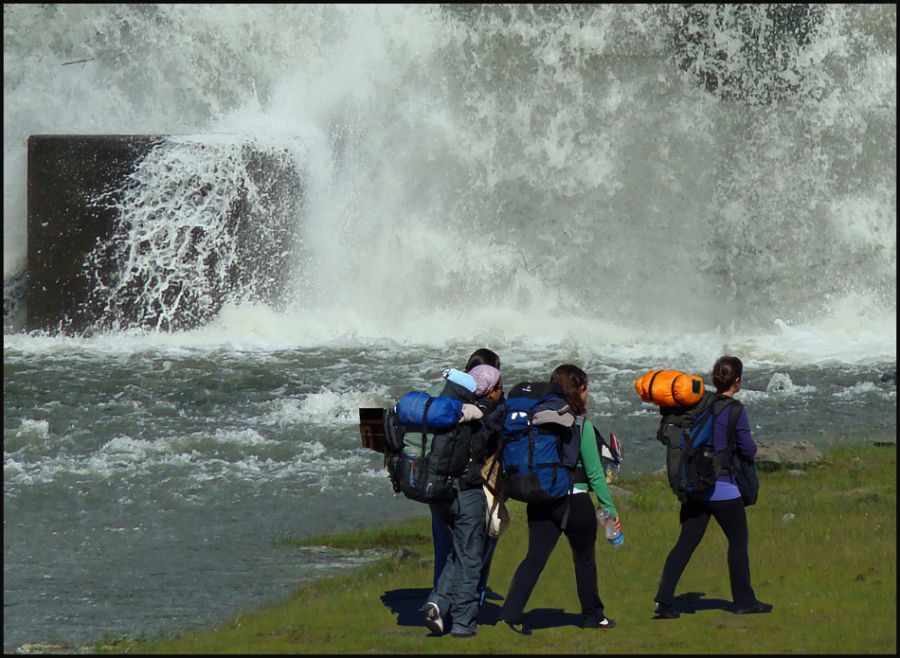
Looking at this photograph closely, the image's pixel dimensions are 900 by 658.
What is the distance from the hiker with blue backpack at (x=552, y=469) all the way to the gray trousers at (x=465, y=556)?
0.20m

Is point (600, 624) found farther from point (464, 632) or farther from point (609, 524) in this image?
point (464, 632)

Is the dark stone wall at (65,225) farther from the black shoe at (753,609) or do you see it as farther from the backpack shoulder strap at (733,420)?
the backpack shoulder strap at (733,420)

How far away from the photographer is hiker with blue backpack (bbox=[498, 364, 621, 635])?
876 centimetres

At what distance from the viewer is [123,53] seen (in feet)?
98.6

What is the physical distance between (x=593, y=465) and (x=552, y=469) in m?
0.26

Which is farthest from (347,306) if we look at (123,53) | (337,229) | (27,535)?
(27,535)

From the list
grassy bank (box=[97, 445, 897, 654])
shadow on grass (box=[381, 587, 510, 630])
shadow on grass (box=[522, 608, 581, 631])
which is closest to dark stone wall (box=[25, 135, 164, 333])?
grassy bank (box=[97, 445, 897, 654])

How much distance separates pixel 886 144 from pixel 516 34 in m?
7.32

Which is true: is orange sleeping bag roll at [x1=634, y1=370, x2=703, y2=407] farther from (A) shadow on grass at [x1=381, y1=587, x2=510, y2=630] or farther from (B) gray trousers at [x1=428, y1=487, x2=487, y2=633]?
(A) shadow on grass at [x1=381, y1=587, x2=510, y2=630]

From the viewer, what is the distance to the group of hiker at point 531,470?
873 cm

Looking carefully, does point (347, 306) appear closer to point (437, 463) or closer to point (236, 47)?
point (236, 47)

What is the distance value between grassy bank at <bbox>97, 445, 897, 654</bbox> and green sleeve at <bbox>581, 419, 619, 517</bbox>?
32.9 inches

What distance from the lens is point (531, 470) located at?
345 inches

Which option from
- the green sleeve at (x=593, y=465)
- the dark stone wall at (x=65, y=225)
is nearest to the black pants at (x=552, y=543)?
the green sleeve at (x=593, y=465)
